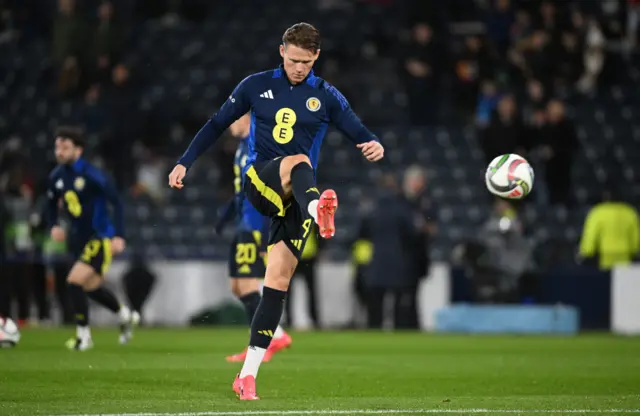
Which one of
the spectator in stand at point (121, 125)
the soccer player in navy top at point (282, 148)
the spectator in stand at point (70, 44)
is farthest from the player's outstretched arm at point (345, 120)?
the spectator in stand at point (70, 44)

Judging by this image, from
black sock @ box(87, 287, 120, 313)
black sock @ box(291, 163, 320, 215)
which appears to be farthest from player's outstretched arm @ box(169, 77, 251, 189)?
black sock @ box(87, 287, 120, 313)

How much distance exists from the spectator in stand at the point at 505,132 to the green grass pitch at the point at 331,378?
5.58 meters

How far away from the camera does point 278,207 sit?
27.8 feet

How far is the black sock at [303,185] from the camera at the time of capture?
8.10 meters

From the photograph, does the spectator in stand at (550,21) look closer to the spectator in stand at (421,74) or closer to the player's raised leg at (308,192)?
the spectator in stand at (421,74)

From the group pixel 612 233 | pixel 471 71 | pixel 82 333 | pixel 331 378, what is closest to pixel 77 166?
pixel 82 333

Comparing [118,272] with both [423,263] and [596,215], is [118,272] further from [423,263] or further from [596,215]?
[596,215]

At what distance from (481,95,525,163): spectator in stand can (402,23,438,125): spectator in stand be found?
6.98 ft

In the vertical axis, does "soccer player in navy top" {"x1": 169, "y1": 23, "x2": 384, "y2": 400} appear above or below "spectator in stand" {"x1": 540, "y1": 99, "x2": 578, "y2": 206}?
below

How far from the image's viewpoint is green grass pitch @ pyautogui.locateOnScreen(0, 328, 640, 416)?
7828mm

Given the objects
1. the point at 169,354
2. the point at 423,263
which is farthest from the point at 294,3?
the point at 169,354

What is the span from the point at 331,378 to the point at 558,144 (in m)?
12.1

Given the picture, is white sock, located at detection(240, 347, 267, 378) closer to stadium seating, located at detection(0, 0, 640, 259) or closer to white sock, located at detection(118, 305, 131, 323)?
white sock, located at detection(118, 305, 131, 323)

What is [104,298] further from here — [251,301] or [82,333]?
[251,301]
